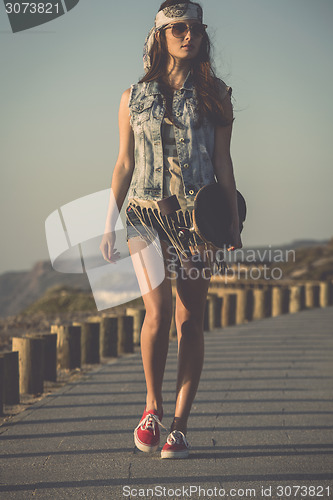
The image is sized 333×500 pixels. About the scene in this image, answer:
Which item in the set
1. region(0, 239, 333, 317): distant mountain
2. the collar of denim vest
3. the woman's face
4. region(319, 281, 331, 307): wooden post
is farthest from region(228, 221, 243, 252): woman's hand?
region(0, 239, 333, 317): distant mountain

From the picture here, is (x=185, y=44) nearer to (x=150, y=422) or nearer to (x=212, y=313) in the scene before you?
(x=150, y=422)

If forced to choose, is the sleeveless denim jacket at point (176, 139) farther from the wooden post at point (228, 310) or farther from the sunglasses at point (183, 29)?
the wooden post at point (228, 310)

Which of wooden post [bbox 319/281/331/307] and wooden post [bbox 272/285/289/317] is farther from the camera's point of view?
wooden post [bbox 319/281/331/307]

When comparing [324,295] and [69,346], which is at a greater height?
[69,346]

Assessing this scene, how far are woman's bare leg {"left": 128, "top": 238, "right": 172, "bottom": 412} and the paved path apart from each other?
0.34 meters

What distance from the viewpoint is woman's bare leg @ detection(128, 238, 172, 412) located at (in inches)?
163

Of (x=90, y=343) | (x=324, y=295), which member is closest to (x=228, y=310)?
(x=324, y=295)

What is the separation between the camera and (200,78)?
163 inches

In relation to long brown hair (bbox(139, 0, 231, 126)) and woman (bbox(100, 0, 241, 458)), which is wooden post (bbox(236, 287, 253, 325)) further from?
long brown hair (bbox(139, 0, 231, 126))

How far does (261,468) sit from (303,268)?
28.6m

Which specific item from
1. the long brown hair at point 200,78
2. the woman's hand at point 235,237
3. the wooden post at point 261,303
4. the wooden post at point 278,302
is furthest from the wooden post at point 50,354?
the wooden post at point 278,302

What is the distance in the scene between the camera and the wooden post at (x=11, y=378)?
5500 mm

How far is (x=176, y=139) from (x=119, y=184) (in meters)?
0.45

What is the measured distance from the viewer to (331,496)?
332 cm
